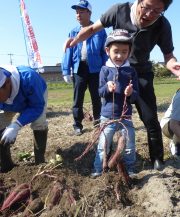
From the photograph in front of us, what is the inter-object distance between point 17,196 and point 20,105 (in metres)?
1.30

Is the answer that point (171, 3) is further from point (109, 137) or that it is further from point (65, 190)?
point (65, 190)

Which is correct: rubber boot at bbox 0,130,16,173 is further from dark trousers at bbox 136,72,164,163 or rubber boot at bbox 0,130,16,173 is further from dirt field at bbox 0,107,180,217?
dark trousers at bbox 136,72,164,163

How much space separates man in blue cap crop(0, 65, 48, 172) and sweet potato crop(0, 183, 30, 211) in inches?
26.4

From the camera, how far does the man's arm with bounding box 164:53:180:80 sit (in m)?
3.83

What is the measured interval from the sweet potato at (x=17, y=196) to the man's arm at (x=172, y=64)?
72.4 inches

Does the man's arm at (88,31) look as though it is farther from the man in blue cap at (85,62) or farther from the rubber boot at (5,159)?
the man in blue cap at (85,62)

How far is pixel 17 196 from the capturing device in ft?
10.5

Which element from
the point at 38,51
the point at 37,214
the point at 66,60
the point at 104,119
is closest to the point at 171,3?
the point at 104,119

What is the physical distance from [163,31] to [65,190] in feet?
6.17

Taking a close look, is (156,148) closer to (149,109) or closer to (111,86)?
(149,109)

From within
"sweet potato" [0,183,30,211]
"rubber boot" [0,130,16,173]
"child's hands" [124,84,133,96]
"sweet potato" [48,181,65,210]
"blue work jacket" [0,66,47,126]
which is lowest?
"rubber boot" [0,130,16,173]

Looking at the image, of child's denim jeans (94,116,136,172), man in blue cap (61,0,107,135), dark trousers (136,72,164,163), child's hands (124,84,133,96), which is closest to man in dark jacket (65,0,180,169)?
dark trousers (136,72,164,163)

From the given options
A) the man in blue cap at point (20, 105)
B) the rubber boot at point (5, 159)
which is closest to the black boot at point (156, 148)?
the man in blue cap at point (20, 105)

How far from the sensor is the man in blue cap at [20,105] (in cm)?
381
